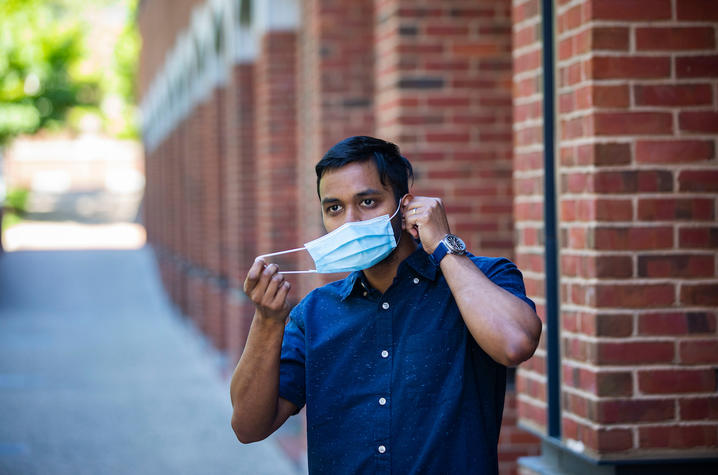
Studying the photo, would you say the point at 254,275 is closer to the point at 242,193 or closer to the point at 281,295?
the point at 281,295

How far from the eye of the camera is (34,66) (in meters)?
32.7

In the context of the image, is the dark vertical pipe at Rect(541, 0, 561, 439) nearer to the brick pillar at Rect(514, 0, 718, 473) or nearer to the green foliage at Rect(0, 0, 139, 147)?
the brick pillar at Rect(514, 0, 718, 473)

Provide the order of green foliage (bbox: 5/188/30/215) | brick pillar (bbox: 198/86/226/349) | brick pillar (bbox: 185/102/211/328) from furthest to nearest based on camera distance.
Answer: green foliage (bbox: 5/188/30/215), brick pillar (bbox: 185/102/211/328), brick pillar (bbox: 198/86/226/349)

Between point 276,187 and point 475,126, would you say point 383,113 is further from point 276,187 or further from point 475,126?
point 276,187

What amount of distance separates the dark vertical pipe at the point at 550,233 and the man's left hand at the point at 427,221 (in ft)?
4.18

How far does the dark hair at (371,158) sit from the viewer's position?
104 inches

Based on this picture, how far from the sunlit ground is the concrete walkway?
11345mm

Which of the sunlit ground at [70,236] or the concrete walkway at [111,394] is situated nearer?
the concrete walkway at [111,394]

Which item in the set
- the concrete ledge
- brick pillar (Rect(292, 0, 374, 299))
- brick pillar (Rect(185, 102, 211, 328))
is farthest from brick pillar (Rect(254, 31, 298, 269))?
the concrete ledge

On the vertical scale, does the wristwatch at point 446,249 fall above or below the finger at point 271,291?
above

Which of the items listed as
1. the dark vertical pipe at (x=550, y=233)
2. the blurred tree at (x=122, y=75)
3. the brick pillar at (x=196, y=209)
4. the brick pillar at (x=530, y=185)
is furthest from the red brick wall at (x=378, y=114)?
the blurred tree at (x=122, y=75)

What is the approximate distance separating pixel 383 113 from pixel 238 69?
19.0ft

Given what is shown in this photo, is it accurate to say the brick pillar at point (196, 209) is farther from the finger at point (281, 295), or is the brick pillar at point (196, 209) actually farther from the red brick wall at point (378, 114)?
the finger at point (281, 295)

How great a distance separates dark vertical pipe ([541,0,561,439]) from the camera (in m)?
3.78
